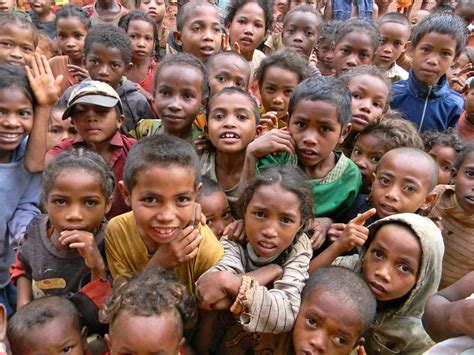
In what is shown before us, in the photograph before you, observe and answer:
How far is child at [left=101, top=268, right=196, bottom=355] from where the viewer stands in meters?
1.62

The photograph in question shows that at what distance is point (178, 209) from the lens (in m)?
1.93

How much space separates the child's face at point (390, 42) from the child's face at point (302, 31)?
0.60 m

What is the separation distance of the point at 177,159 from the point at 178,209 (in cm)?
20

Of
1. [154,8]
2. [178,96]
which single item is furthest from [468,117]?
[154,8]

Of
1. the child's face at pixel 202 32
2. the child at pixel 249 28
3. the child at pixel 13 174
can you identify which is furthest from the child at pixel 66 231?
the child at pixel 249 28

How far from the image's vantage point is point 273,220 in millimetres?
1979

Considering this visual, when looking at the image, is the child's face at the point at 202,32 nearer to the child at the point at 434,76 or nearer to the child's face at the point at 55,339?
the child at the point at 434,76

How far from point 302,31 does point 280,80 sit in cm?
154

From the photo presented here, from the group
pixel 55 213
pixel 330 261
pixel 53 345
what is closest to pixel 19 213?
pixel 55 213

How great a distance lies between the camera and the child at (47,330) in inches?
70.8

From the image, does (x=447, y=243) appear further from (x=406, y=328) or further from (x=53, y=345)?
(x=53, y=345)

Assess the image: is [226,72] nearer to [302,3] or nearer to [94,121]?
[94,121]

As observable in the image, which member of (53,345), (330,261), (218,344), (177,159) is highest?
(177,159)

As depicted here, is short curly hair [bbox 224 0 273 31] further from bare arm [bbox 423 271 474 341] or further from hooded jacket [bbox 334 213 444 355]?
bare arm [bbox 423 271 474 341]
